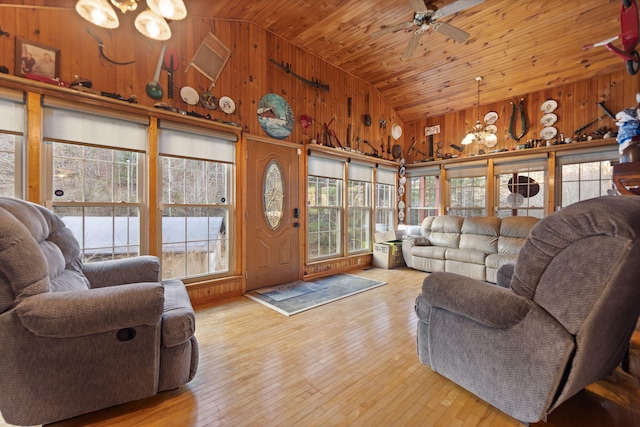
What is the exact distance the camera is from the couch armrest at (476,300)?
132 centimetres

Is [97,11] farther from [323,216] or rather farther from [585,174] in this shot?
[585,174]

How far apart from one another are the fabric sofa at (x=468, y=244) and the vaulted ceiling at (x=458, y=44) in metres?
2.37

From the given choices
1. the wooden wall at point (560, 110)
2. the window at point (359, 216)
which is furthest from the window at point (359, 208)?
the wooden wall at point (560, 110)

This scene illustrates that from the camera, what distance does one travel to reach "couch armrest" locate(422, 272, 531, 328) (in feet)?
4.34

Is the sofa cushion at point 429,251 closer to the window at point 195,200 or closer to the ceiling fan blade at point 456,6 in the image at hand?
the window at point 195,200

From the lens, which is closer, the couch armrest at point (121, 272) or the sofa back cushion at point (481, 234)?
the couch armrest at point (121, 272)

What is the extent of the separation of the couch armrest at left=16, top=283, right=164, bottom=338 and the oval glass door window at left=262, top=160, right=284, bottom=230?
249cm

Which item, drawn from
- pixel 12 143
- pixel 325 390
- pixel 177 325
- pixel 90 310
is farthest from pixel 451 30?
pixel 12 143

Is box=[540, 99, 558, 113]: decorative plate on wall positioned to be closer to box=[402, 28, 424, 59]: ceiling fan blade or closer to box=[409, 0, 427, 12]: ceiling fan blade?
box=[402, 28, 424, 59]: ceiling fan blade

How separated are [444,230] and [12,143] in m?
5.81

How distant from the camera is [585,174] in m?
4.43

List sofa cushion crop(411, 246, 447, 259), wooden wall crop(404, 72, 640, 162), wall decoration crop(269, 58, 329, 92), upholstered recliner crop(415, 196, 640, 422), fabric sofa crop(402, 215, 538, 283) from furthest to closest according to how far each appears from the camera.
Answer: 1. sofa cushion crop(411, 246, 447, 259)
2. fabric sofa crop(402, 215, 538, 283)
3. wooden wall crop(404, 72, 640, 162)
4. wall decoration crop(269, 58, 329, 92)
5. upholstered recliner crop(415, 196, 640, 422)

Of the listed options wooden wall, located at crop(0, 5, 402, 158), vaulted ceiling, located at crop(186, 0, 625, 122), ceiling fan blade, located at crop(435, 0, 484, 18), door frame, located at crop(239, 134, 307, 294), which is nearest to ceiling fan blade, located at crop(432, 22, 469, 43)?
ceiling fan blade, located at crop(435, 0, 484, 18)

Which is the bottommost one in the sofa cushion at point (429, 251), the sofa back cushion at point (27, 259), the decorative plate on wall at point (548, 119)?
the sofa cushion at point (429, 251)
